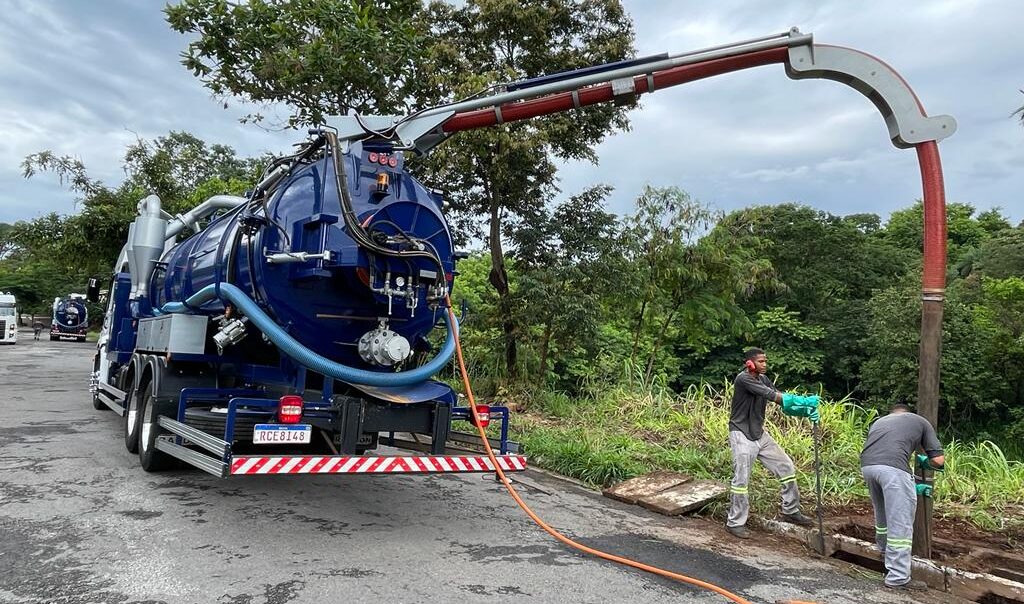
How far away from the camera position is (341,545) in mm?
4906

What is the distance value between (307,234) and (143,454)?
327 centimetres

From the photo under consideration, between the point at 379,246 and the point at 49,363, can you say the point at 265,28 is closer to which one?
the point at 379,246

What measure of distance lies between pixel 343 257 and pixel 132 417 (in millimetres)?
4048

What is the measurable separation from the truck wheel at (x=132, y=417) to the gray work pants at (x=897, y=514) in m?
6.97

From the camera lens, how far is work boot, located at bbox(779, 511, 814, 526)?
19.6ft

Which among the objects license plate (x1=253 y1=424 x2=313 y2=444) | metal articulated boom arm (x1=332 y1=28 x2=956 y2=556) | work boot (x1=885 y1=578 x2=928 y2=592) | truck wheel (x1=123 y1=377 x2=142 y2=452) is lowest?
work boot (x1=885 y1=578 x2=928 y2=592)

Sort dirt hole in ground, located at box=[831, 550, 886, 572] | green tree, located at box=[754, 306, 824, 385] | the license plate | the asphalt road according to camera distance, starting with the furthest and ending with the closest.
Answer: green tree, located at box=[754, 306, 824, 385] < dirt hole in ground, located at box=[831, 550, 886, 572] < the license plate < the asphalt road

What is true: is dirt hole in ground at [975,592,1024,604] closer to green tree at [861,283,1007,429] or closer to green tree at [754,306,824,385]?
green tree at [861,283,1007,429]

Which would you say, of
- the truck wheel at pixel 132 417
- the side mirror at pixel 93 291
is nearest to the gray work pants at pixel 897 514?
the truck wheel at pixel 132 417

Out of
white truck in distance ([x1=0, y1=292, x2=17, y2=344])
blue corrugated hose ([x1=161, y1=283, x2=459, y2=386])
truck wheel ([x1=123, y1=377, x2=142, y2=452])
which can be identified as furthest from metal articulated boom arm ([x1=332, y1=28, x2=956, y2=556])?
white truck in distance ([x1=0, y1=292, x2=17, y2=344])

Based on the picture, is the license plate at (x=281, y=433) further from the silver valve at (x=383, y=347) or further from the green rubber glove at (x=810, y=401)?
the green rubber glove at (x=810, y=401)

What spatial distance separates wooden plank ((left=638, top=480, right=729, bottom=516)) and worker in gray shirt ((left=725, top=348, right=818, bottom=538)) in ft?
1.57

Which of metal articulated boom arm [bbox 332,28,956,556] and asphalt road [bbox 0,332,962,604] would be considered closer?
asphalt road [bbox 0,332,962,604]

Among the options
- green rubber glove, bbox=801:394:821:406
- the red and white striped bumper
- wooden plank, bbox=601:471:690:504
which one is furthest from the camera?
wooden plank, bbox=601:471:690:504
